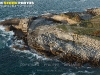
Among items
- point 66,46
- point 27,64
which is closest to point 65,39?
point 66,46

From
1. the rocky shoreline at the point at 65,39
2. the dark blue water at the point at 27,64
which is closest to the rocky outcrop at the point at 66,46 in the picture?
the rocky shoreline at the point at 65,39

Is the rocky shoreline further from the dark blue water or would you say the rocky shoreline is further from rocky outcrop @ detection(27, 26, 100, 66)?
the dark blue water

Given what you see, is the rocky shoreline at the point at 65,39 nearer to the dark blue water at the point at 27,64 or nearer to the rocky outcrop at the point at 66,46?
the rocky outcrop at the point at 66,46

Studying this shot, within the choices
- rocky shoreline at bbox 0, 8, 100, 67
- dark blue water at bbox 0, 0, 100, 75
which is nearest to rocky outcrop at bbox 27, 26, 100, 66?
rocky shoreline at bbox 0, 8, 100, 67

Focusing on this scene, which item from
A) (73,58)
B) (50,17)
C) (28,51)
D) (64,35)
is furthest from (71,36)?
(50,17)

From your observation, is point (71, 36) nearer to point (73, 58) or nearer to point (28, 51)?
point (73, 58)

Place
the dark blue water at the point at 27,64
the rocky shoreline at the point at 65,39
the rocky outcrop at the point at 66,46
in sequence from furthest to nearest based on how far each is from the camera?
the rocky shoreline at the point at 65,39 < the rocky outcrop at the point at 66,46 < the dark blue water at the point at 27,64

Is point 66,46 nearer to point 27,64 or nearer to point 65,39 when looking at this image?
point 65,39

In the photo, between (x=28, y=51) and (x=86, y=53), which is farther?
(x=28, y=51)
